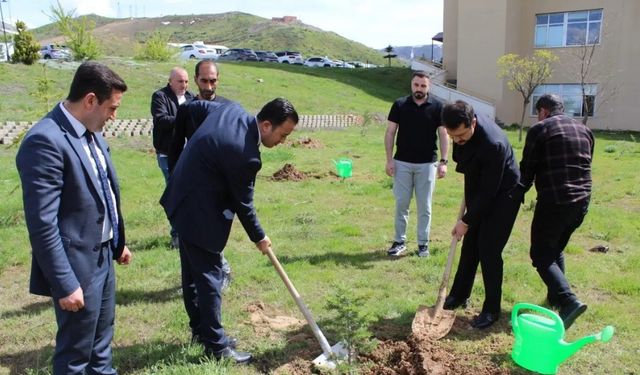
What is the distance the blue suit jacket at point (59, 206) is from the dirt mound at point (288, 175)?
7.48 m

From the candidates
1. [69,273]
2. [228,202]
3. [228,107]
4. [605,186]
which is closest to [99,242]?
[69,273]

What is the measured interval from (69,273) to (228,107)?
4.64 feet

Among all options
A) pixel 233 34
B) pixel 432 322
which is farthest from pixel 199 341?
pixel 233 34

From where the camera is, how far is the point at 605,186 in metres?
9.72

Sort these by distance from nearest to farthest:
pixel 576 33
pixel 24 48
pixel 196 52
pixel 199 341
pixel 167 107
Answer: pixel 199 341, pixel 167 107, pixel 576 33, pixel 24 48, pixel 196 52

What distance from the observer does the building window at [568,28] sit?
2239cm

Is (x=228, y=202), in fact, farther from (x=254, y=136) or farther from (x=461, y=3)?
(x=461, y=3)

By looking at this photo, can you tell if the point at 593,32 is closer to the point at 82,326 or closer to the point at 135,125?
the point at 135,125

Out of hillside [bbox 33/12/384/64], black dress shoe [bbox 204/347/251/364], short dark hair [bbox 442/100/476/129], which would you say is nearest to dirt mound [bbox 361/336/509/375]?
black dress shoe [bbox 204/347/251/364]

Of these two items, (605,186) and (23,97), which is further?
(23,97)

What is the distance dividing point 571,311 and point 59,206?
3549mm

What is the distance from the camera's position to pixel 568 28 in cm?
2312

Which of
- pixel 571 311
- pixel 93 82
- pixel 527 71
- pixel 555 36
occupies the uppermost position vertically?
pixel 555 36

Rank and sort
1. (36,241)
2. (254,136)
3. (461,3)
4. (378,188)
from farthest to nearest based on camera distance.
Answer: (461,3) < (378,188) < (254,136) < (36,241)
